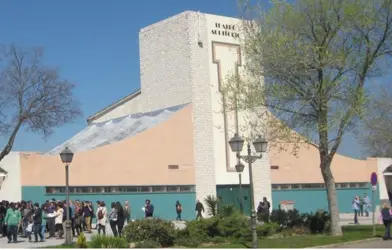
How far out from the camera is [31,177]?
3178cm

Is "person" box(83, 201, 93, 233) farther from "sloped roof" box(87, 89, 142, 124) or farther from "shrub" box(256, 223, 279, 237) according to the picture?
"sloped roof" box(87, 89, 142, 124)

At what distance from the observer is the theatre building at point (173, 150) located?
3316 centimetres

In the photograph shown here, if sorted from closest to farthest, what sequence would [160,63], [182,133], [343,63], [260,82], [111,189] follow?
[343,63] < [260,82] < [111,189] < [182,133] < [160,63]

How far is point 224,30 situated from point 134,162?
33.6ft

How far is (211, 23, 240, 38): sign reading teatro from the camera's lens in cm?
3881

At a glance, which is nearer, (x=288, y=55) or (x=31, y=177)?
(x=288, y=55)

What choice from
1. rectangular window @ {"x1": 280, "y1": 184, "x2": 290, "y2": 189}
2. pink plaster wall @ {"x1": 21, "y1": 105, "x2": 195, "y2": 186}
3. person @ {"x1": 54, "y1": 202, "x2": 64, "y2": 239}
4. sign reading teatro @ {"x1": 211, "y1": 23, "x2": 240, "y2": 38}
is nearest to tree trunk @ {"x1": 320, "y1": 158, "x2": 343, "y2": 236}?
person @ {"x1": 54, "y1": 202, "x2": 64, "y2": 239}

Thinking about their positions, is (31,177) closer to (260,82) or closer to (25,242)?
(25,242)

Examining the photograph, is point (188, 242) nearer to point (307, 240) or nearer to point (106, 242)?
point (106, 242)

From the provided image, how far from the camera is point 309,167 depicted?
43.2 metres

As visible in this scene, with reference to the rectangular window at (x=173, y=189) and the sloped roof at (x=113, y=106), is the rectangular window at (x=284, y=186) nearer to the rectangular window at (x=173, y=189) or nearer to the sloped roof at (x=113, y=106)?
the rectangular window at (x=173, y=189)

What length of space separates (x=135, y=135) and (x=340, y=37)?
15.3 m

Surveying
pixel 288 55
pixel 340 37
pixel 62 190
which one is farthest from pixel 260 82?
pixel 62 190

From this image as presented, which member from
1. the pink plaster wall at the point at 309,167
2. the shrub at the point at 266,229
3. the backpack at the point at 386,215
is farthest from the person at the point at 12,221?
the pink plaster wall at the point at 309,167
